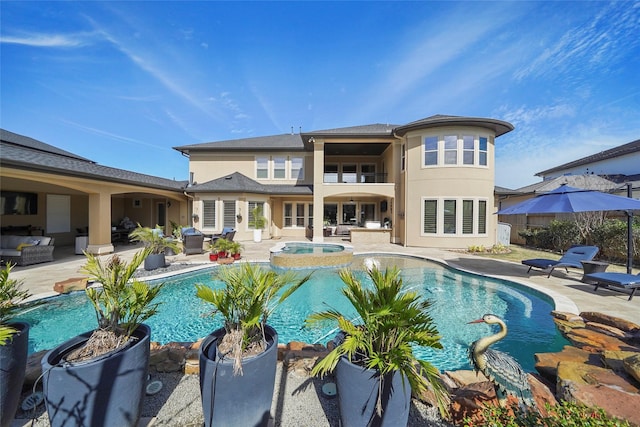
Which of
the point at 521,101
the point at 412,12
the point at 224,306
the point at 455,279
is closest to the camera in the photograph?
the point at 224,306

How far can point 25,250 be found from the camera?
9.60 meters

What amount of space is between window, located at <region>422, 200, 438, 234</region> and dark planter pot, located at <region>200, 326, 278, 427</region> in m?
14.3

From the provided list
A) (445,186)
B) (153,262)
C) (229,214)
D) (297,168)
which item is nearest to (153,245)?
(153,262)

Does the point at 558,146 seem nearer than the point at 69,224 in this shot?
No

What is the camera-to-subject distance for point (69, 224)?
15961mm

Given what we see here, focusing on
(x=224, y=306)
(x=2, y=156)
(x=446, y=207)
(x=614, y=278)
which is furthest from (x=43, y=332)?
(x=446, y=207)

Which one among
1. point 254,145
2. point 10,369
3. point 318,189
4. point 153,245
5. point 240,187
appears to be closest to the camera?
point 10,369

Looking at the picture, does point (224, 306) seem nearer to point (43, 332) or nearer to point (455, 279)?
point (43, 332)

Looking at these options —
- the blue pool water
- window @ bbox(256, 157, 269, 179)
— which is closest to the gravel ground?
the blue pool water

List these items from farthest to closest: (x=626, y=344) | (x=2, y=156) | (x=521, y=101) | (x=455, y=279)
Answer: (x=521, y=101)
(x=455, y=279)
(x=2, y=156)
(x=626, y=344)

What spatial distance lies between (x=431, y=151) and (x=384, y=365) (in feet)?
48.9

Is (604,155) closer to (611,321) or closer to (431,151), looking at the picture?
(431,151)

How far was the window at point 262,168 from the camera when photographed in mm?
20578

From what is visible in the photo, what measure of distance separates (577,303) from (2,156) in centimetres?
1664
